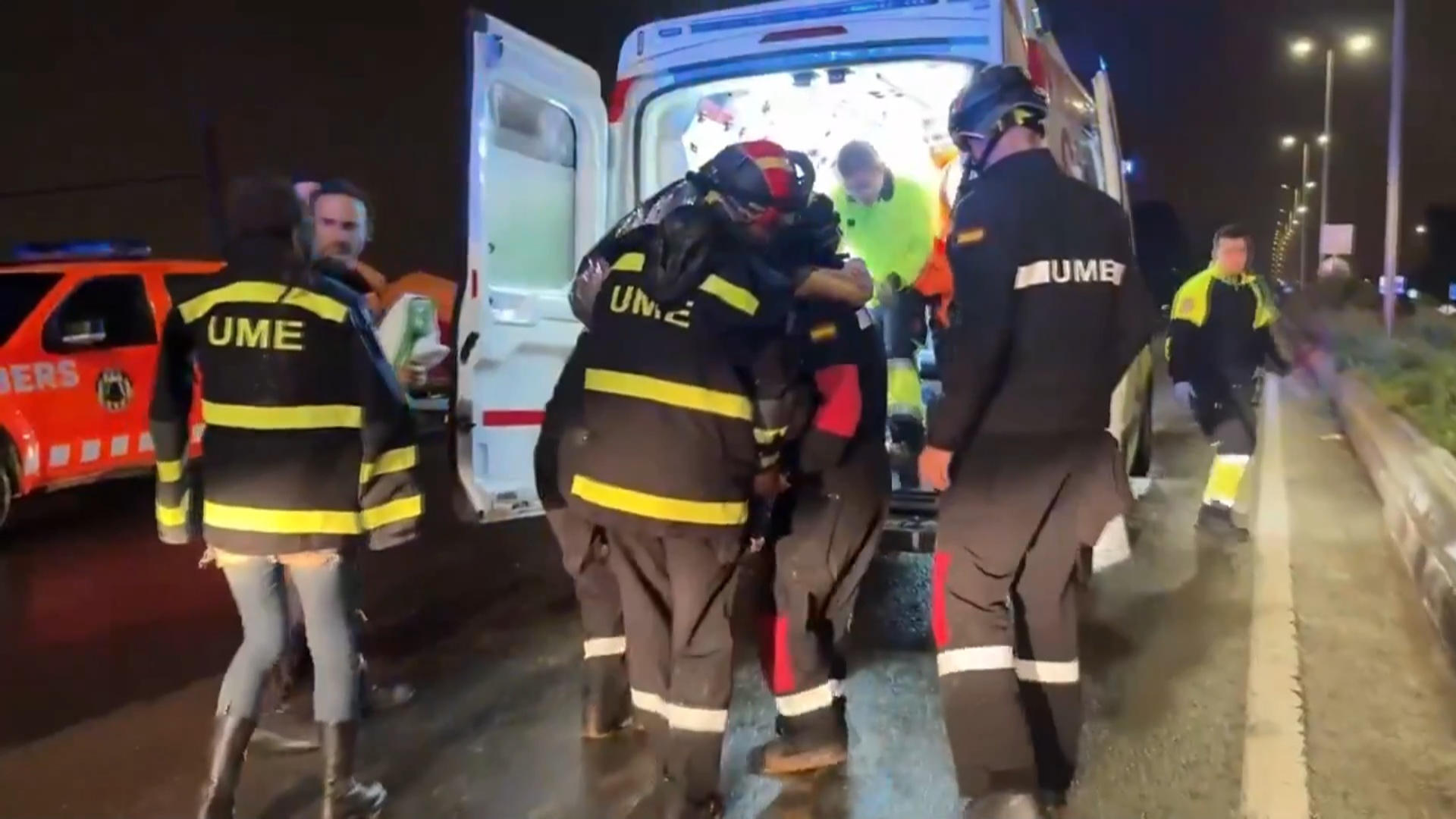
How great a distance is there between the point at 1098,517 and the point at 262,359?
2201 mm

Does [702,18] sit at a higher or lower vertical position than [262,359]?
higher

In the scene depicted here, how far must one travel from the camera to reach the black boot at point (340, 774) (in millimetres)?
3709

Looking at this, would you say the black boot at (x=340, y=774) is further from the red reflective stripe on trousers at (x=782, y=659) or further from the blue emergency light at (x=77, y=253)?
the blue emergency light at (x=77, y=253)

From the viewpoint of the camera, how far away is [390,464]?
3639 millimetres

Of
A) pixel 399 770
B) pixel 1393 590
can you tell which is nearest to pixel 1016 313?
pixel 399 770

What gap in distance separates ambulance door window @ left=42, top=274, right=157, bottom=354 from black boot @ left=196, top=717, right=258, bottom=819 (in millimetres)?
5540

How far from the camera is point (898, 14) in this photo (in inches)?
219

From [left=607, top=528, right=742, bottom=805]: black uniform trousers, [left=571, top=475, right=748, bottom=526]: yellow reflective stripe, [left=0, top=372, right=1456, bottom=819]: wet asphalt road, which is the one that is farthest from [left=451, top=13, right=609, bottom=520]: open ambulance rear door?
[left=571, top=475, right=748, bottom=526]: yellow reflective stripe

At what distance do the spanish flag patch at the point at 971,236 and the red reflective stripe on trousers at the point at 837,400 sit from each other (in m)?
0.60

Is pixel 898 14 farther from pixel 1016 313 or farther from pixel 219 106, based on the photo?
pixel 219 106

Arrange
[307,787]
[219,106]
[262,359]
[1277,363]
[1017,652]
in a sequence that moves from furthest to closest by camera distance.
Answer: [219,106]
[1277,363]
[307,787]
[1017,652]
[262,359]

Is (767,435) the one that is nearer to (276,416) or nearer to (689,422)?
(689,422)

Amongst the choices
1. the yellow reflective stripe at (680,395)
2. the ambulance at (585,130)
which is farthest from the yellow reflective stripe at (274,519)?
the ambulance at (585,130)

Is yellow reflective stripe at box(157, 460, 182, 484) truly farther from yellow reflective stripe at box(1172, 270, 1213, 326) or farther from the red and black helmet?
yellow reflective stripe at box(1172, 270, 1213, 326)
